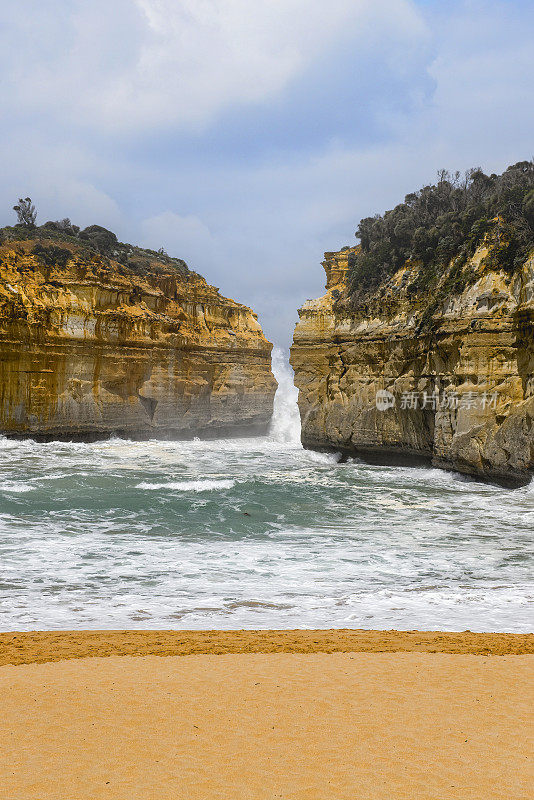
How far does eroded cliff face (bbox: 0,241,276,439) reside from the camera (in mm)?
33750

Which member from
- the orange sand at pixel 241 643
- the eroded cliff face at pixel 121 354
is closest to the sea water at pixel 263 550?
the orange sand at pixel 241 643

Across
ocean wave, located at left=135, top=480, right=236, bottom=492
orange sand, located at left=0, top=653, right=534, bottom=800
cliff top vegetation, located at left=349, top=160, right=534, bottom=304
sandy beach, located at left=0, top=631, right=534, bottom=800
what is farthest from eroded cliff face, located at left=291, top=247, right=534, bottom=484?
orange sand, located at left=0, top=653, right=534, bottom=800

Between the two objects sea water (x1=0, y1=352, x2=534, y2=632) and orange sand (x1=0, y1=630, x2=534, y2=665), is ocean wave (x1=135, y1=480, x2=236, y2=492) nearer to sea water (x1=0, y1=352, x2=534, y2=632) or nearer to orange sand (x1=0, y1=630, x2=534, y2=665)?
sea water (x1=0, y1=352, x2=534, y2=632)

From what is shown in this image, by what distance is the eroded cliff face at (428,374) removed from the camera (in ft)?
65.5

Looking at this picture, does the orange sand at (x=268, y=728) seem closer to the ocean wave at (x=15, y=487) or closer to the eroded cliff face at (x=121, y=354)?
the ocean wave at (x=15, y=487)

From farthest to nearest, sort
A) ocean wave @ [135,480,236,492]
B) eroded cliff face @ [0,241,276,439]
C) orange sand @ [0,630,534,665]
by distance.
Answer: eroded cliff face @ [0,241,276,439], ocean wave @ [135,480,236,492], orange sand @ [0,630,534,665]

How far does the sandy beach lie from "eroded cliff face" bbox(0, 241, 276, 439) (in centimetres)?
2895

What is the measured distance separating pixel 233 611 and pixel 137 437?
31744 millimetres

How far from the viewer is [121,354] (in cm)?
3800

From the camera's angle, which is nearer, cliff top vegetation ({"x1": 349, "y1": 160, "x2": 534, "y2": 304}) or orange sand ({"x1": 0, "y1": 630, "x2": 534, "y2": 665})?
orange sand ({"x1": 0, "y1": 630, "x2": 534, "y2": 665})

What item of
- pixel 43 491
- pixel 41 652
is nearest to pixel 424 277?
pixel 43 491

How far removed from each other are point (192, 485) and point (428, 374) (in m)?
9.80

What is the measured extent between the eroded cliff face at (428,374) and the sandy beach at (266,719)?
568 inches

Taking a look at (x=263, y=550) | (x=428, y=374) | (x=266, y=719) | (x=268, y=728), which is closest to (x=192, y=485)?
(x=263, y=550)
